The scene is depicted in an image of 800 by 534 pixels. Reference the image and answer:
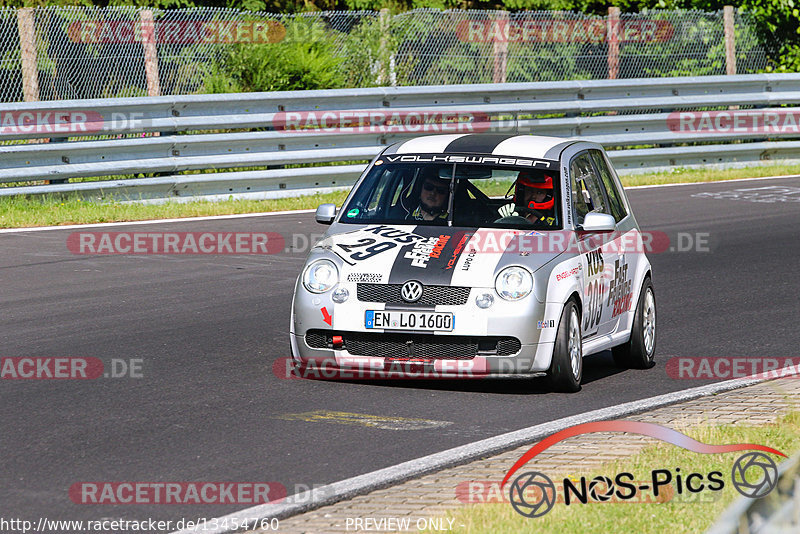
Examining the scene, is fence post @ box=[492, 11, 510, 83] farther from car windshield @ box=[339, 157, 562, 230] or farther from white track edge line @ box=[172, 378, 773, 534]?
white track edge line @ box=[172, 378, 773, 534]

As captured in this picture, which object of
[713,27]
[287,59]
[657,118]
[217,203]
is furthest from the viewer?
[713,27]

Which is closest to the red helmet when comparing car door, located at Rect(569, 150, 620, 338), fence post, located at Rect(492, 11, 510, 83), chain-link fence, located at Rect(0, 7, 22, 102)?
car door, located at Rect(569, 150, 620, 338)

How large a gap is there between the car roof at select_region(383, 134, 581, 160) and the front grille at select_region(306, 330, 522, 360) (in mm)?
1663

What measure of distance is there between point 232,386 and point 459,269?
157 centimetres

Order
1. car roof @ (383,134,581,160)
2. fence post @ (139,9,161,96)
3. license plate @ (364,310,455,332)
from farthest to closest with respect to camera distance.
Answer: fence post @ (139,9,161,96) < car roof @ (383,134,581,160) < license plate @ (364,310,455,332)

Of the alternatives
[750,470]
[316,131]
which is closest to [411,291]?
[750,470]

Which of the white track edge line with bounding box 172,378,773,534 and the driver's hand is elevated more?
the driver's hand

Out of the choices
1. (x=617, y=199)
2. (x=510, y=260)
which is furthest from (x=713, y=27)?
(x=510, y=260)

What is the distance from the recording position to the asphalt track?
6.04 metres


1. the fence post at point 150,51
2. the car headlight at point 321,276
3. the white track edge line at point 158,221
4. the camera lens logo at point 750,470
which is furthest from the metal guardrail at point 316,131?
the camera lens logo at point 750,470

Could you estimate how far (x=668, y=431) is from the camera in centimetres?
656

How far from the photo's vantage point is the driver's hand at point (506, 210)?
28.0ft

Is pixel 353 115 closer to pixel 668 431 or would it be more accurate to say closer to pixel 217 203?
pixel 217 203

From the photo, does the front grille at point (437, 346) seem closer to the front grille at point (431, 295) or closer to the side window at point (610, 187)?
the front grille at point (431, 295)
